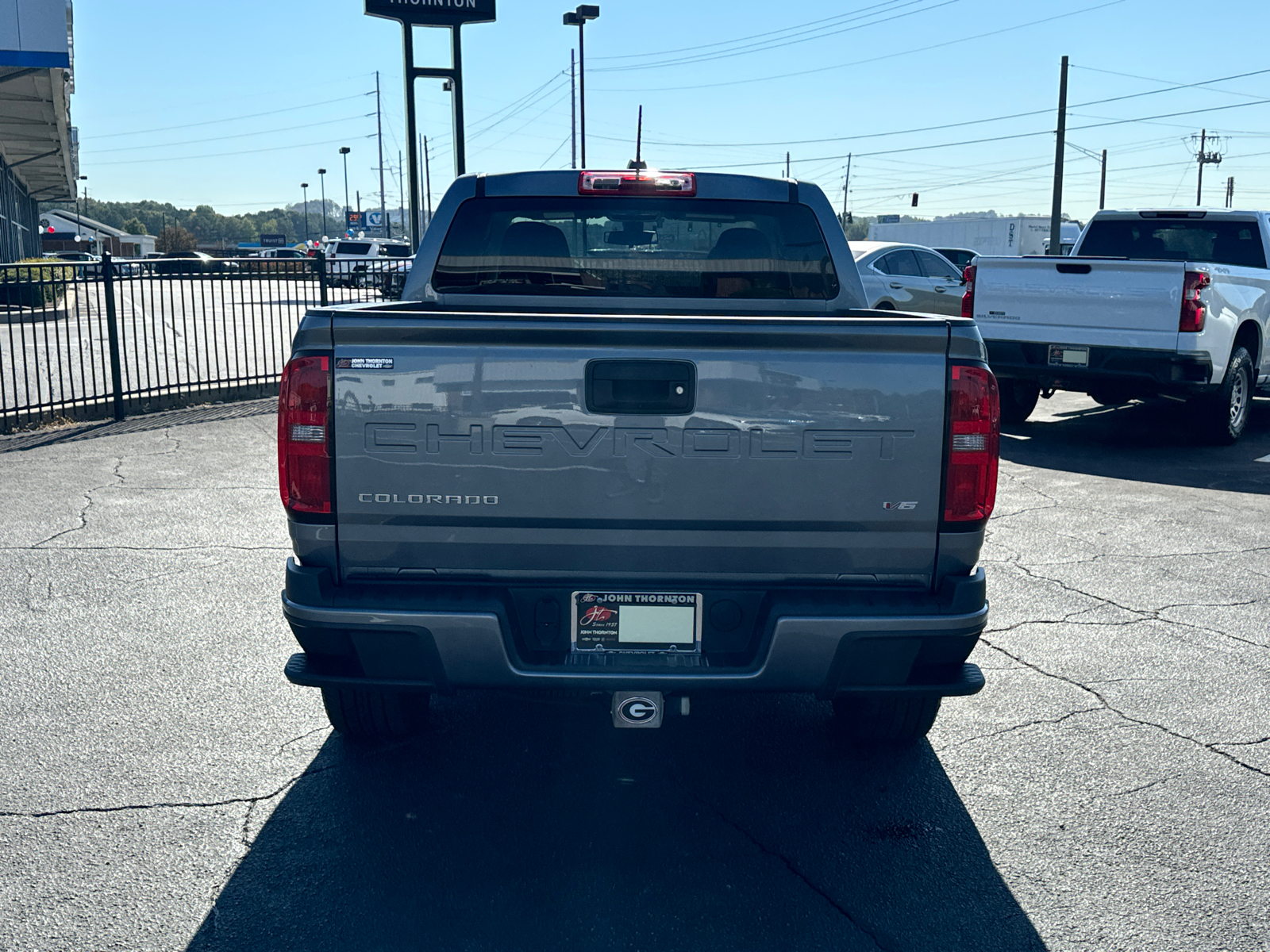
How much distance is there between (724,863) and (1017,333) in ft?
27.7

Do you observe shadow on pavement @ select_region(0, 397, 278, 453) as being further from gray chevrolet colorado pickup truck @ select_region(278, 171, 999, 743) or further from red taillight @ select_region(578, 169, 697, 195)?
gray chevrolet colorado pickup truck @ select_region(278, 171, 999, 743)

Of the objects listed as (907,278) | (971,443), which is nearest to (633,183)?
(971,443)

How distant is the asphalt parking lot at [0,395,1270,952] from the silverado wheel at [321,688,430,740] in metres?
0.10

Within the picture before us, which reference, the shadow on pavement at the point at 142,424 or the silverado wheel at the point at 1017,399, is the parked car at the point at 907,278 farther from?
the shadow on pavement at the point at 142,424

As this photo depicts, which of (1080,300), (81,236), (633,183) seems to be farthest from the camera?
(81,236)

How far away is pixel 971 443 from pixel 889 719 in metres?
1.21


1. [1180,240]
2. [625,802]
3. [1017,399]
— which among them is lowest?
[625,802]

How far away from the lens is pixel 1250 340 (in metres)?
11.0

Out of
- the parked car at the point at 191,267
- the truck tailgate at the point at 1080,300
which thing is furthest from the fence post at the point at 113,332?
the truck tailgate at the point at 1080,300

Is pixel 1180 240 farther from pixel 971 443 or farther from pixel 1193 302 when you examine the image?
pixel 971 443

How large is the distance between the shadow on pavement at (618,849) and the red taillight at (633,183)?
211 centimetres

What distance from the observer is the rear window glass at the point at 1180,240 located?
→ 1166 cm

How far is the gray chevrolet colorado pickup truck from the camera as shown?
3100mm

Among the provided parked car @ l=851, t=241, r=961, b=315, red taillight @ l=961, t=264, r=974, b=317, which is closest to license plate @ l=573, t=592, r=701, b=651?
red taillight @ l=961, t=264, r=974, b=317
